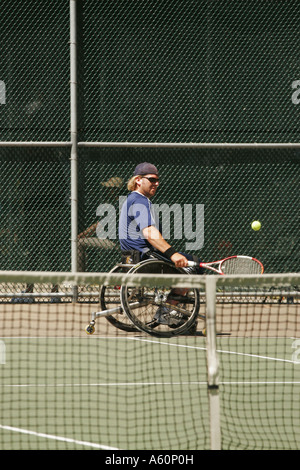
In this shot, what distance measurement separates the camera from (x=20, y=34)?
9.52 meters

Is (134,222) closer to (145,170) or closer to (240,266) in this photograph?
(145,170)

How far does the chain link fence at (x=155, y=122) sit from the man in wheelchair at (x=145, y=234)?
2.23 m

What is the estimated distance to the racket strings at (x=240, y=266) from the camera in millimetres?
8195

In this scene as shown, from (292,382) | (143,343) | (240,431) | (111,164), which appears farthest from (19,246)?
(240,431)

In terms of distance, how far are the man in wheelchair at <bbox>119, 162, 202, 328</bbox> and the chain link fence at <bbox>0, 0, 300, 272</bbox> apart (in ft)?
7.33

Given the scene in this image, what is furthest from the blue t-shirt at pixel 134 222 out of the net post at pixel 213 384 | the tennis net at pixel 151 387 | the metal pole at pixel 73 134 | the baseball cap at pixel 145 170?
the net post at pixel 213 384

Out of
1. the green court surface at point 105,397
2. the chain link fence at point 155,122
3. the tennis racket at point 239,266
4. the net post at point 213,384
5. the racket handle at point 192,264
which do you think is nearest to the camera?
the net post at point 213,384

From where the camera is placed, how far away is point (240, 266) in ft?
27.0

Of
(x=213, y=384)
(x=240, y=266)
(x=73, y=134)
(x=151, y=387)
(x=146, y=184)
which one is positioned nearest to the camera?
(x=213, y=384)

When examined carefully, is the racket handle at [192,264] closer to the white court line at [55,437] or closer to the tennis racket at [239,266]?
the tennis racket at [239,266]

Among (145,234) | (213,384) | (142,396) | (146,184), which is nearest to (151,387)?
(142,396)

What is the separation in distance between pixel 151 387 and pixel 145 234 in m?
2.12

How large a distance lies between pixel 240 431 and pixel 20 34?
Result: 6.87 m

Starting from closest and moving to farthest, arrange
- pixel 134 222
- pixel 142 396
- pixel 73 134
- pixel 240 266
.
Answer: pixel 142 396 < pixel 134 222 < pixel 240 266 < pixel 73 134
